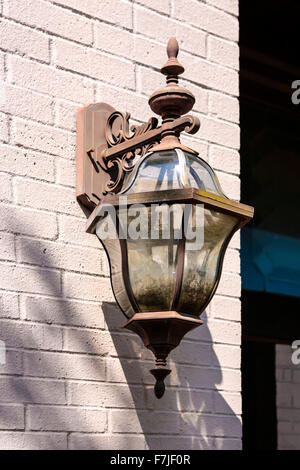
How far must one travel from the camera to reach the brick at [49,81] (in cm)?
260

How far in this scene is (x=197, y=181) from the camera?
2395 millimetres

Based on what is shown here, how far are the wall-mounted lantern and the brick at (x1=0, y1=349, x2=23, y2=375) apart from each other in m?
0.30

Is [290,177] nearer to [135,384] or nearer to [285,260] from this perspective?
[285,260]

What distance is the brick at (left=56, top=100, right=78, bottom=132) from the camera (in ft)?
8.80

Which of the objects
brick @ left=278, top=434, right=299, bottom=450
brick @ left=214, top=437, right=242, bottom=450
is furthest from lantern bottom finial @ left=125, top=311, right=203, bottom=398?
brick @ left=278, top=434, right=299, bottom=450

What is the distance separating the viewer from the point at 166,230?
229 centimetres

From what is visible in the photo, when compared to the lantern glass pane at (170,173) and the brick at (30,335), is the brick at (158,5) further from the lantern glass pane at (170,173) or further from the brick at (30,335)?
the brick at (30,335)

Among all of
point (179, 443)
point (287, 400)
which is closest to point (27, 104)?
point (179, 443)

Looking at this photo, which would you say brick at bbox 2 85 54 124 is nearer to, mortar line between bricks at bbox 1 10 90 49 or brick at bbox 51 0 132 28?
mortar line between bricks at bbox 1 10 90 49

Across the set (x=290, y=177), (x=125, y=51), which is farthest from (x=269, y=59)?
(x=125, y=51)

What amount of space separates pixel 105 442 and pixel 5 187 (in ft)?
2.54
